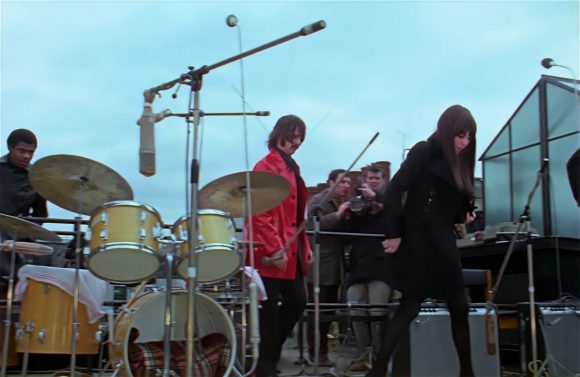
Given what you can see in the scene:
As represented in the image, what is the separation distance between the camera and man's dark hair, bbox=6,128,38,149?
450 centimetres

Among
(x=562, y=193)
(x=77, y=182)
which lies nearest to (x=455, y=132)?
(x=77, y=182)

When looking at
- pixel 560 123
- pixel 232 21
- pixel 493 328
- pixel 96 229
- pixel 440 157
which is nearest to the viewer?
pixel 232 21

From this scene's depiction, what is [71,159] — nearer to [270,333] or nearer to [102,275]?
[102,275]

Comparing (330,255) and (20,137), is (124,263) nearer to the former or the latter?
(20,137)

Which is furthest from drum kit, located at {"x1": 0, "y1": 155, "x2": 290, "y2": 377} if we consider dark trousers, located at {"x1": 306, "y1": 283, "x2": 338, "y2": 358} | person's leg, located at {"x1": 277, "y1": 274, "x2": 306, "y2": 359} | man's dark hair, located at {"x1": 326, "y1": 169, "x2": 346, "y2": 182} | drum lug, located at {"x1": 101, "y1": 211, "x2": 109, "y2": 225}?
man's dark hair, located at {"x1": 326, "y1": 169, "x2": 346, "y2": 182}

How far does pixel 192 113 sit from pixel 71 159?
→ 31.2 inches

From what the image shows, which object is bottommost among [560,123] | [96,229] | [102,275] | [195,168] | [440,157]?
[102,275]

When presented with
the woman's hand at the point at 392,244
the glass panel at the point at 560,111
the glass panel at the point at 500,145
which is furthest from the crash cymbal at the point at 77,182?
the glass panel at the point at 500,145

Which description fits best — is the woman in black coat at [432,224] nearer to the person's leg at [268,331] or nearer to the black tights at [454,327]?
the black tights at [454,327]

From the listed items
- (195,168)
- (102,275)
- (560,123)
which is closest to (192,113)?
(195,168)

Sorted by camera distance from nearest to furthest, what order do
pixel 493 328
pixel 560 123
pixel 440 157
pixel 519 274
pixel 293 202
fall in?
pixel 440 157 < pixel 293 202 < pixel 493 328 < pixel 519 274 < pixel 560 123

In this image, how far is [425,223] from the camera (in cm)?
364

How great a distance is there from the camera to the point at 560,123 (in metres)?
10.2

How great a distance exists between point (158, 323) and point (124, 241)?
0.68 meters
